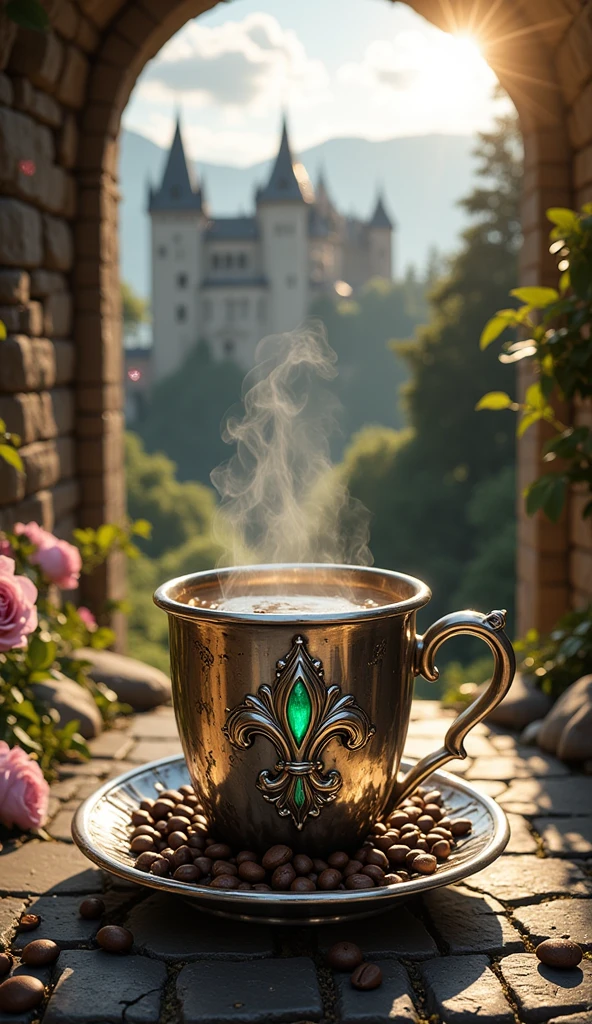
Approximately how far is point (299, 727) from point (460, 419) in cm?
2373

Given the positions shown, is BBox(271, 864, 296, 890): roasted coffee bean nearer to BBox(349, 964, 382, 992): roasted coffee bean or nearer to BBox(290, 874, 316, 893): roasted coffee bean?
BBox(290, 874, 316, 893): roasted coffee bean

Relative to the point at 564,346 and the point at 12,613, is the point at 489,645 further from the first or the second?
the point at 564,346

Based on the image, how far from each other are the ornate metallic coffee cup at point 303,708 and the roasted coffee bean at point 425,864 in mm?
157

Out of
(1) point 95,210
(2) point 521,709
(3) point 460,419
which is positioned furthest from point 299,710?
(3) point 460,419

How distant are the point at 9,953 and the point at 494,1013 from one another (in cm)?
95

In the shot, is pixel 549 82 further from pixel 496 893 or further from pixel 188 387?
pixel 188 387

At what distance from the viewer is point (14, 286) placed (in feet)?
13.4

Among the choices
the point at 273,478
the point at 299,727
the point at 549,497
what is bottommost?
the point at 299,727

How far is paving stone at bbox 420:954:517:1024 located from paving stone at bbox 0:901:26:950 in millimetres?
847

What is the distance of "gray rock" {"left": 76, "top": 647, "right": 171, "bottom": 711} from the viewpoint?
14.2 ft

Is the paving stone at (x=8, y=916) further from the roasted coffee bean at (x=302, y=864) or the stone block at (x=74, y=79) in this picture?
the stone block at (x=74, y=79)

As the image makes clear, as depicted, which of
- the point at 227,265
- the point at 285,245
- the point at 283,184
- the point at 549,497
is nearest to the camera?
the point at 549,497

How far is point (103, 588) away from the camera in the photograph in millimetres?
5414

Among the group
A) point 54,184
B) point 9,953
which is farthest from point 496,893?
point 54,184
